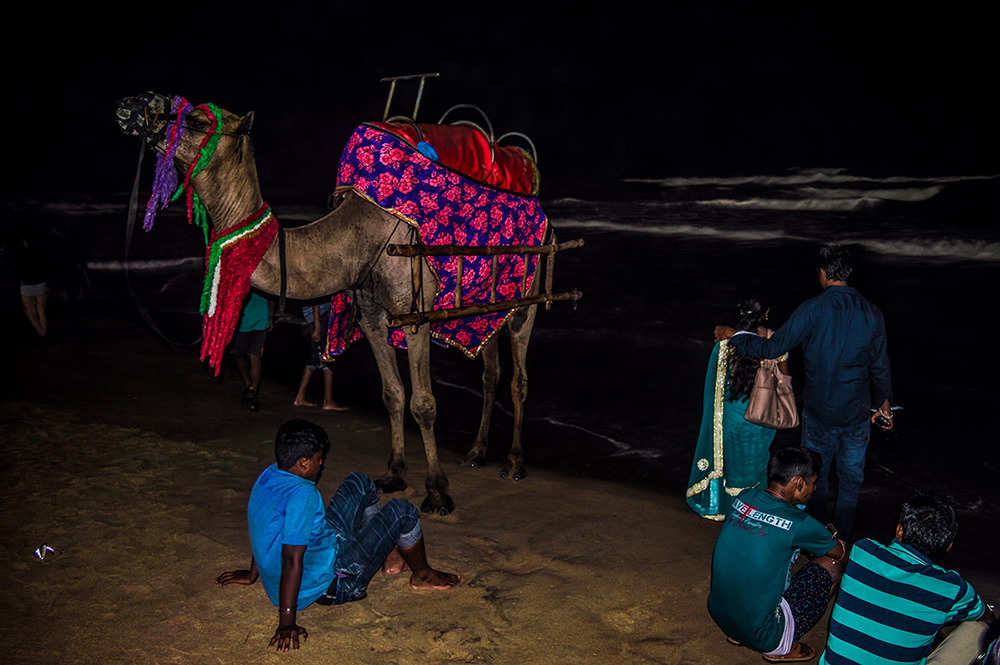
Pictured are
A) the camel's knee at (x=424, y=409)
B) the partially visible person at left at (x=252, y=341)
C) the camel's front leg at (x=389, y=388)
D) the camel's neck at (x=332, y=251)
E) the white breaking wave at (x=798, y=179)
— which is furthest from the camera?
the white breaking wave at (x=798, y=179)

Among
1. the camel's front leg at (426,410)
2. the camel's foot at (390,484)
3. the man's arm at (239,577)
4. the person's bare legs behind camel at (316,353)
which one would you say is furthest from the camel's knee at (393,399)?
the person's bare legs behind camel at (316,353)

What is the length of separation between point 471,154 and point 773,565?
3.31m

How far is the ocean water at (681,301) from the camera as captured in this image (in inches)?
278

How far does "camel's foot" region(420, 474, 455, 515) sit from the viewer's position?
4.75m

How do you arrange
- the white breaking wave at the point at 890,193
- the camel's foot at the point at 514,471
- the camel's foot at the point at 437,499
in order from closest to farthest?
the camel's foot at the point at 437,499 → the camel's foot at the point at 514,471 → the white breaking wave at the point at 890,193

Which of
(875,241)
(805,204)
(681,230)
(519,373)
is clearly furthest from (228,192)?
(805,204)

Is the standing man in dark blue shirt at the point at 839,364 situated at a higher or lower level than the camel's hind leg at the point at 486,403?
higher

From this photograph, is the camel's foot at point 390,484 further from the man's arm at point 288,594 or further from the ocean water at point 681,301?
the man's arm at point 288,594

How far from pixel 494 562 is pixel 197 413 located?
3.67 m

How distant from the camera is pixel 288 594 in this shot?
10.00ft

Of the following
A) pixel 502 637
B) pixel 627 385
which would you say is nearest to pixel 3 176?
pixel 627 385

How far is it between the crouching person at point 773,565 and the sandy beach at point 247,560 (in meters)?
0.22

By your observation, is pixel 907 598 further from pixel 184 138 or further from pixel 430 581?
pixel 184 138

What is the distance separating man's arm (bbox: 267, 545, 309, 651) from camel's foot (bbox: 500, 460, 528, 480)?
272 centimetres
